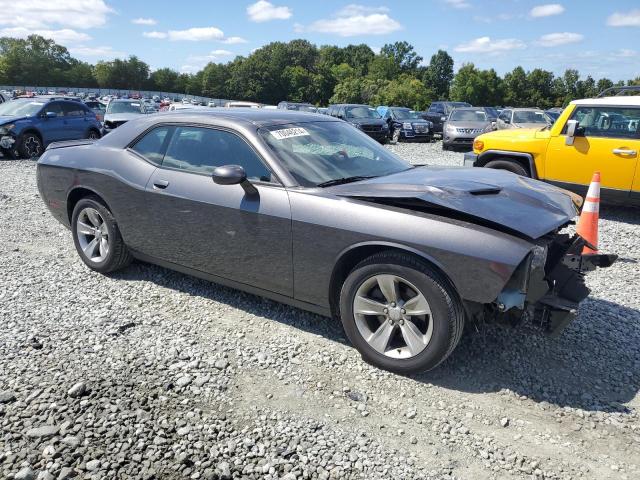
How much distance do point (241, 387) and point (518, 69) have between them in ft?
337

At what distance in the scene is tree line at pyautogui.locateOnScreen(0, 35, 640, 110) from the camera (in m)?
82.6

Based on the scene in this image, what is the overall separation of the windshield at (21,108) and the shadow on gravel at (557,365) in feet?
45.9

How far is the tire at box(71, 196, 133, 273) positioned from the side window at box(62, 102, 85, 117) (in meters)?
11.2

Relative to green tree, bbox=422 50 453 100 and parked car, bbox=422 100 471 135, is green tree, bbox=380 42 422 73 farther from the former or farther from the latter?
parked car, bbox=422 100 471 135

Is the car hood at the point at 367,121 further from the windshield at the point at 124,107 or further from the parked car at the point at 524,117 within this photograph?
the windshield at the point at 124,107

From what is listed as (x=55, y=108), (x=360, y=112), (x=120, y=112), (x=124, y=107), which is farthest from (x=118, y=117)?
(x=360, y=112)

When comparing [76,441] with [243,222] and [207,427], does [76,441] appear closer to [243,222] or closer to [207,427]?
[207,427]

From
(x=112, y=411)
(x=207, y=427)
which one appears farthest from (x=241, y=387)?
(x=112, y=411)

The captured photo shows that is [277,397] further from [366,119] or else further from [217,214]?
[366,119]

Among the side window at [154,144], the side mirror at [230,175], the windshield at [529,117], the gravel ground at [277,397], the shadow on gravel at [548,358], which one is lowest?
the gravel ground at [277,397]

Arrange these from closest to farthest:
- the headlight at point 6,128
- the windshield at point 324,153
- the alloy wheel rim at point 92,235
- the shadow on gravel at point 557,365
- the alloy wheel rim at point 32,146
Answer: the shadow on gravel at point 557,365
the windshield at point 324,153
the alloy wheel rim at point 92,235
the headlight at point 6,128
the alloy wheel rim at point 32,146

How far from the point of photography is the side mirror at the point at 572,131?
23.8 ft

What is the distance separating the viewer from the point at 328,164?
150 inches

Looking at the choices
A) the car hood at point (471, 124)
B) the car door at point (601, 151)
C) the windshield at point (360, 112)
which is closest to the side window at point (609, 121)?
the car door at point (601, 151)
